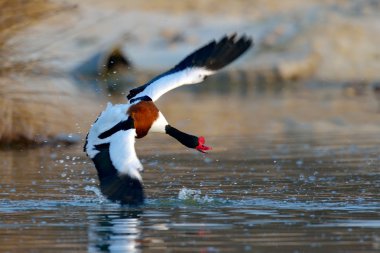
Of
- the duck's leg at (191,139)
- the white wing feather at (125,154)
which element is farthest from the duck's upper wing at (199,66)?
the white wing feather at (125,154)

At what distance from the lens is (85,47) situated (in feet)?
103

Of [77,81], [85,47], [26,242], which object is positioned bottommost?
[26,242]

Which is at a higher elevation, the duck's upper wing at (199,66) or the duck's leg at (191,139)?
the duck's upper wing at (199,66)

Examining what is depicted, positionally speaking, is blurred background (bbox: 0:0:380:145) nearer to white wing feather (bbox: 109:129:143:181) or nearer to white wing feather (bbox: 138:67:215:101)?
white wing feather (bbox: 138:67:215:101)

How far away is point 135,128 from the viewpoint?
1069 cm

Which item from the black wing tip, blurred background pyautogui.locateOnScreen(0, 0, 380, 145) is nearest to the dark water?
blurred background pyautogui.locateOnScreen(0, 0, 380, 145)

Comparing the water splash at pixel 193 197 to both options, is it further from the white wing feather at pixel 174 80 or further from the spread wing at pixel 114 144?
the white wing feather at pixel 174 80

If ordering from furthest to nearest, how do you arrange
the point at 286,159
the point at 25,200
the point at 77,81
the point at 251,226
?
the point at 77,81 < the point at 286,159 < the point at 25,200 < the point at 251,226

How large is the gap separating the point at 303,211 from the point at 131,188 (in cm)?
137

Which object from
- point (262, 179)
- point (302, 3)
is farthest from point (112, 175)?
point (302, 3)

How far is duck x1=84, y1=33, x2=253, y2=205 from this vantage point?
9547 millimetres

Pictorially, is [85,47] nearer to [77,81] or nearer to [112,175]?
[77,81]

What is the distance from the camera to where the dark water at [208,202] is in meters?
8.10

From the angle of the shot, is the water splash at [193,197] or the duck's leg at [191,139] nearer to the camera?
the water splash at [193,197]
